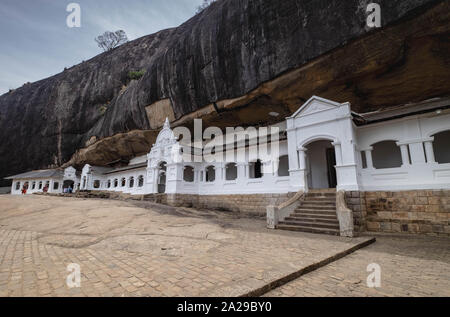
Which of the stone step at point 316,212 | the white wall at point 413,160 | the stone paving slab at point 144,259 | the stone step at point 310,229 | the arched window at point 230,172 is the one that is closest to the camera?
the stone paving slab at point 144,259

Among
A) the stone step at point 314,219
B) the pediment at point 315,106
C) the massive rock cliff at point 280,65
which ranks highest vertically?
the massive rock cliff at point 280,65

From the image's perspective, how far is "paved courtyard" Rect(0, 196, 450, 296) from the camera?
315 centimetres

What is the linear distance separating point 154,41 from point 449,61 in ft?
99.5

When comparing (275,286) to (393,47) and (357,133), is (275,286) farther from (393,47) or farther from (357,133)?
(393,47)

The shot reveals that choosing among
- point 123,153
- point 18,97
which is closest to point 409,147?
point 123,153

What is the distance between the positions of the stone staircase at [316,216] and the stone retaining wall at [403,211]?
1.00 m

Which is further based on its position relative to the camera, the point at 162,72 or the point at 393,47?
the point at 162,72

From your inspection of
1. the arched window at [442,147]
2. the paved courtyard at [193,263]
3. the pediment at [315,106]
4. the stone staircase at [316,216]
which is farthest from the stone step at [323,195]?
the arched window at [442,147]

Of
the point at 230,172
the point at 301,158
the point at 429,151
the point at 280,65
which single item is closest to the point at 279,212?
the point at 301,158

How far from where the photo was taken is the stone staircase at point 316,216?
332 inches

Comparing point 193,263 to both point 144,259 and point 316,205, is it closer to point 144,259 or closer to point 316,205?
point 144,259

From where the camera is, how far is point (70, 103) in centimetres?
3141

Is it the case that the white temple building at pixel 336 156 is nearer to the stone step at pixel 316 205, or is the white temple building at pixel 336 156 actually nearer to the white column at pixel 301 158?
the white column at pixel 301 158
